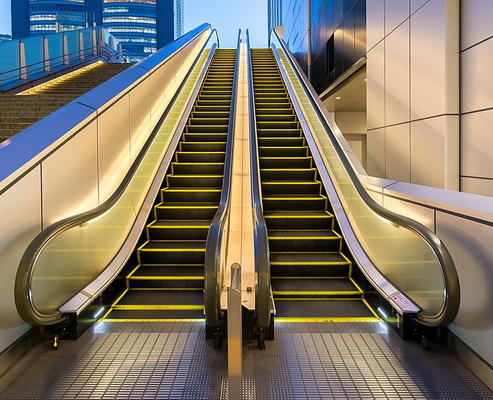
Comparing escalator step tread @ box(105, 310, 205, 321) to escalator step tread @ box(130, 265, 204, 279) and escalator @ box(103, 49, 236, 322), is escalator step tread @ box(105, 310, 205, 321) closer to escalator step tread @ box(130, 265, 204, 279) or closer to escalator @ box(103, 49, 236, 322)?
escalator @ box(103, 49, 236, 322)

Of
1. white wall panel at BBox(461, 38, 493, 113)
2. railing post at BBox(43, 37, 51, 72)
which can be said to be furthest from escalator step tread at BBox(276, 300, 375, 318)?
railing post at BBox(43, 37, 51, 72)

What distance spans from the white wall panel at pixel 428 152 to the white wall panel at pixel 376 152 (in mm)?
1156

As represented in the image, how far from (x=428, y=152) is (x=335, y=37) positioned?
667 centimetres

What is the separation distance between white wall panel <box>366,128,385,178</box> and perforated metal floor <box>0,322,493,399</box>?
454 centimetres

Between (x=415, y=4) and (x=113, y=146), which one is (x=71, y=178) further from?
(x=415, y=4)

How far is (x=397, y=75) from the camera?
641cm

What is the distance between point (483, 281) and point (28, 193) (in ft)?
10.6

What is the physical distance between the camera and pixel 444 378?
8.20ft

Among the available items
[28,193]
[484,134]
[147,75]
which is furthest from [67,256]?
[484,134]

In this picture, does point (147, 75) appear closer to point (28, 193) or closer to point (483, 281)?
point (28, 193)

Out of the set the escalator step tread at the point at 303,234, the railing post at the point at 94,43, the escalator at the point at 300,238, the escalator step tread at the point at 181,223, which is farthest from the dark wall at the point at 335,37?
the railing post at the point at 94,43

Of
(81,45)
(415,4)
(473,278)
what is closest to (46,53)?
(81,45)

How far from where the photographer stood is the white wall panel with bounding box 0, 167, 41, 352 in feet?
8.41

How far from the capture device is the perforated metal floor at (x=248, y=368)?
93.6 inches
